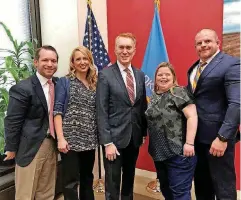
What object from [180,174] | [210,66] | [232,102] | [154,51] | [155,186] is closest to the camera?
[232,102]

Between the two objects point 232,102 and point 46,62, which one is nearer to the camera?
point 232,102

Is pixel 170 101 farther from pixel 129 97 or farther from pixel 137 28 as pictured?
pixel 137 28

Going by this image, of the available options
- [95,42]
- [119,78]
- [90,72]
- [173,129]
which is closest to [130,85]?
[119,78]

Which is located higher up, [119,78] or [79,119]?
[119,78]

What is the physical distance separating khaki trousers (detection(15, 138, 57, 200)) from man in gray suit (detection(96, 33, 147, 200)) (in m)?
0.41

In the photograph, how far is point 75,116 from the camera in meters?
1.97

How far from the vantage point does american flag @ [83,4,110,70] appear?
119 inches

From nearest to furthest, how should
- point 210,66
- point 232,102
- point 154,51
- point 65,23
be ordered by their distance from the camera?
point 232,102
point 210,66
point 154,51
point 65,23

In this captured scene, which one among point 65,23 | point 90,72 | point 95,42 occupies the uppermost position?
point 65,23

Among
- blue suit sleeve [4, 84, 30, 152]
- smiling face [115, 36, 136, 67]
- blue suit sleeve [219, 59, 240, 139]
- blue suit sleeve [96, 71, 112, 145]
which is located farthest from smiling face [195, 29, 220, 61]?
blue suit sleeve [4, 84, 30, 152]

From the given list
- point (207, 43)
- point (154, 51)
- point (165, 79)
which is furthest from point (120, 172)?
point (154, 51)

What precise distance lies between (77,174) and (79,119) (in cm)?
44

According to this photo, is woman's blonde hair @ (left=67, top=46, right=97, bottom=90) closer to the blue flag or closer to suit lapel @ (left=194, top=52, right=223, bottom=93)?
suit lapel @ (left=194, top=52, right=223, bottom=93)

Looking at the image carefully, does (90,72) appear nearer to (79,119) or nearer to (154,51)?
(79,119)
